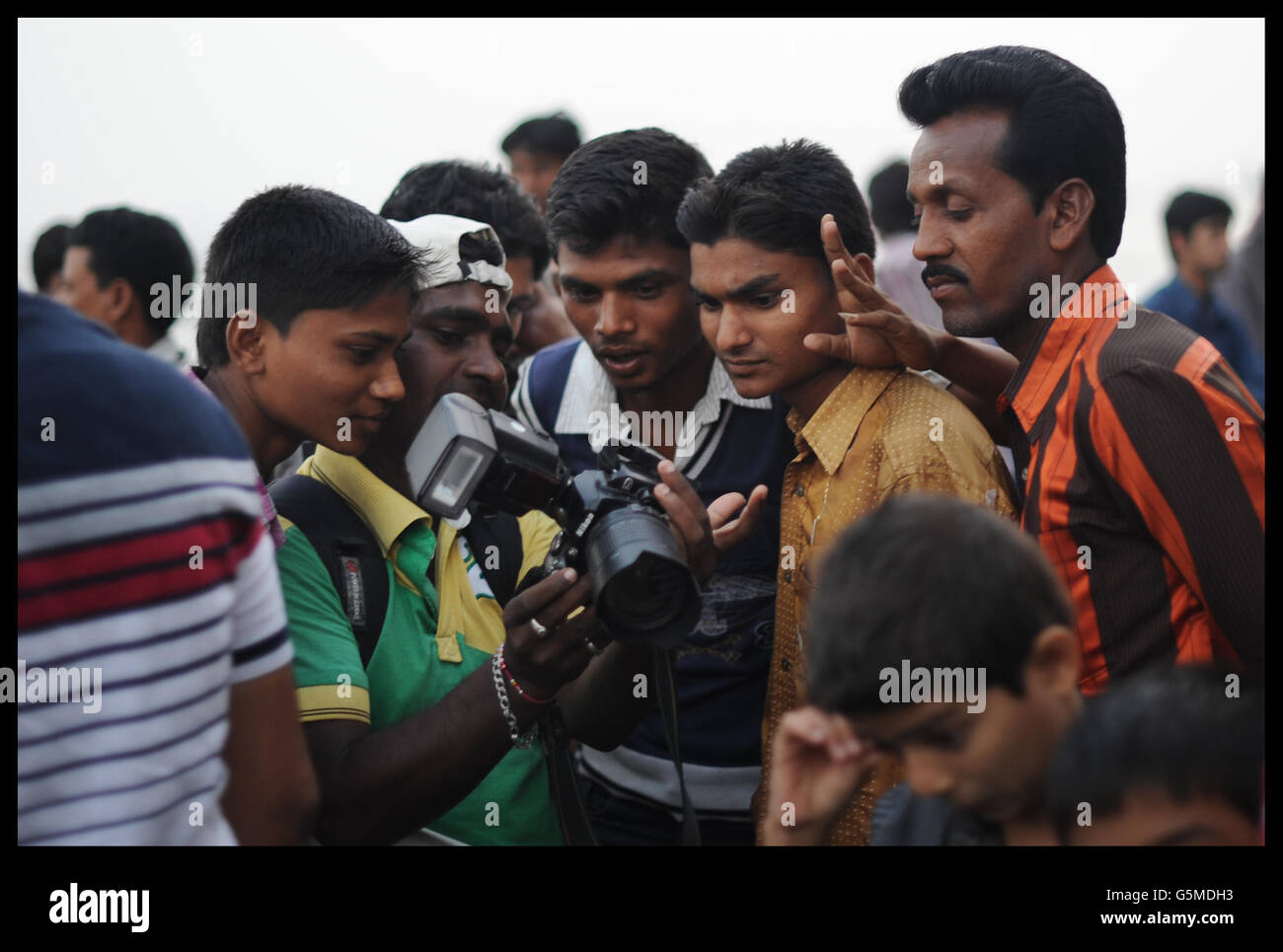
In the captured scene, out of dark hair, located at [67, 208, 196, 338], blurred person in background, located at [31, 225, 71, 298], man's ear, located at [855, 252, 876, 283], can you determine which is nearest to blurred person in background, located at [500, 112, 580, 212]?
dark hair, located at [67, 208, 196, 338]

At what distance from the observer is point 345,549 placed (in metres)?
1.99

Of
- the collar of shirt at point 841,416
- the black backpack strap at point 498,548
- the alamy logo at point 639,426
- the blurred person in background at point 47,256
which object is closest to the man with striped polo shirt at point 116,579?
the black backpack strap at point 498,548

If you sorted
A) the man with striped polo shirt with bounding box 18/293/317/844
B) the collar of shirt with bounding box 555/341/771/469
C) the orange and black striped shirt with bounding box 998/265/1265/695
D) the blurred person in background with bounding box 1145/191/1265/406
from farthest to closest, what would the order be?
the blurred person in background with bounding box 1145/191/1265/406
the collar of shirt with bounding box 555/341/771/469
the orange and black striped shirt with bounding box 998/265/1265/695
the man with striped polo shirt with bounding box 18/293/317/844

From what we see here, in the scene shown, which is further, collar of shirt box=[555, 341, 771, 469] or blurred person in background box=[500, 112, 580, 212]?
blurred person in background box=[500, 112, 580, 212]

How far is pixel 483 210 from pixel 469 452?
4.93 feet

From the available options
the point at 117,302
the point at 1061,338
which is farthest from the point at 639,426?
the point at 117,302

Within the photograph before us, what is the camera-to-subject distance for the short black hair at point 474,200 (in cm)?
297

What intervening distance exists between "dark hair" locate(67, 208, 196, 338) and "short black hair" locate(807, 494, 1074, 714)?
3.16m

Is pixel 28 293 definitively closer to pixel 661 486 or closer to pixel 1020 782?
pixel 661 486

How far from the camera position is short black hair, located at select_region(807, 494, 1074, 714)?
135 cm

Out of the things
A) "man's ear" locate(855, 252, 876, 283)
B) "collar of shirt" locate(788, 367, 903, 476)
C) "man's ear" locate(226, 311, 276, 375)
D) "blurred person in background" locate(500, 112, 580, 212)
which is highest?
"blurred person in background" locate(500, 112, 580, 212)

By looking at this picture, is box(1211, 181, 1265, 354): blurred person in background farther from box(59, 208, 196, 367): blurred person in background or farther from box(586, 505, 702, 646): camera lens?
box(586, 505, 702, 646): camera lens

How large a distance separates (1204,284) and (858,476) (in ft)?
18.0
